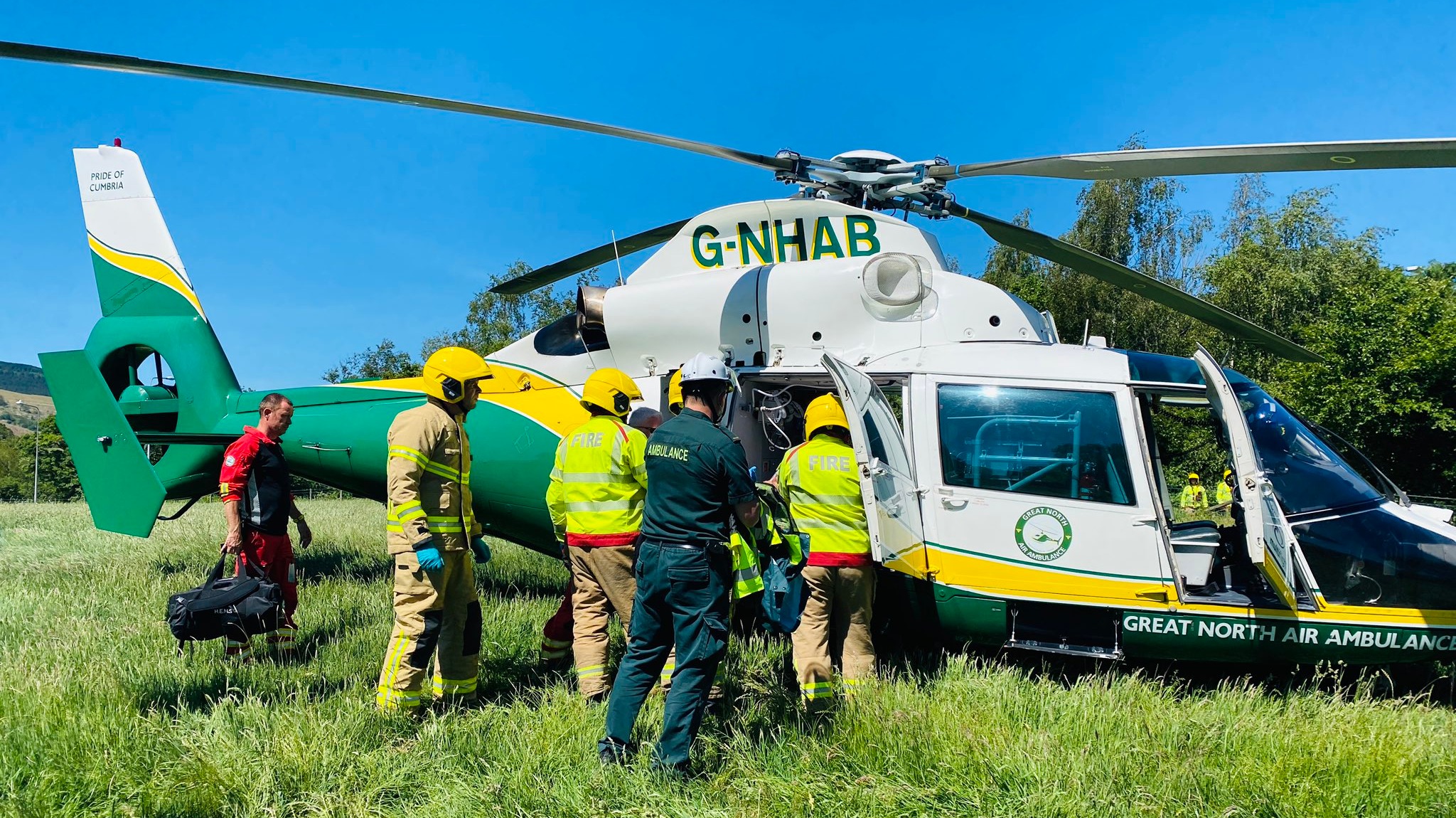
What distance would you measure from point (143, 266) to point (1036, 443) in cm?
842

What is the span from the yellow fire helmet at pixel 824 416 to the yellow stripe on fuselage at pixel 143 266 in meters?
6.64

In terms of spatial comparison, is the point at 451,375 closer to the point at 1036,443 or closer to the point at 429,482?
the point at 429,482

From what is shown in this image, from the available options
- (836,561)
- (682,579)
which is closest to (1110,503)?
(836,561)

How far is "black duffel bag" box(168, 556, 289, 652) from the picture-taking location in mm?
4531

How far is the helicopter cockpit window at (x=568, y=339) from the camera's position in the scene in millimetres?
6473

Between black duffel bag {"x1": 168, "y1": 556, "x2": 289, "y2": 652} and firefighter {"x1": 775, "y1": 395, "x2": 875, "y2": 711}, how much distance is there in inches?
120

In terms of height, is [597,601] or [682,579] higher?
[682,579]

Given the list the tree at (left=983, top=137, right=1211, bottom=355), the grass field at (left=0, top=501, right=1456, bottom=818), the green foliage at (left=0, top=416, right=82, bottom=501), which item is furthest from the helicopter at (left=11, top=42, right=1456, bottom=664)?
the green foliage at (left=0, top=416, right=82, bottom=501)

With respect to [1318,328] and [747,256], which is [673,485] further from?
[1318,328]

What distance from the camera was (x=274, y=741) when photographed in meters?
3.55

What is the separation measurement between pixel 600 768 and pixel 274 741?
1.47 meters

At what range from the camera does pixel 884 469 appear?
4.68 m

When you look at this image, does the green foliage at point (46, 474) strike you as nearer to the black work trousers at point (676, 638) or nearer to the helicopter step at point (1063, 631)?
the black work trousers at point (676, 638)

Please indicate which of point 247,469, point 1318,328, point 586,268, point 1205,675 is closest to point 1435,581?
point 1205,675
